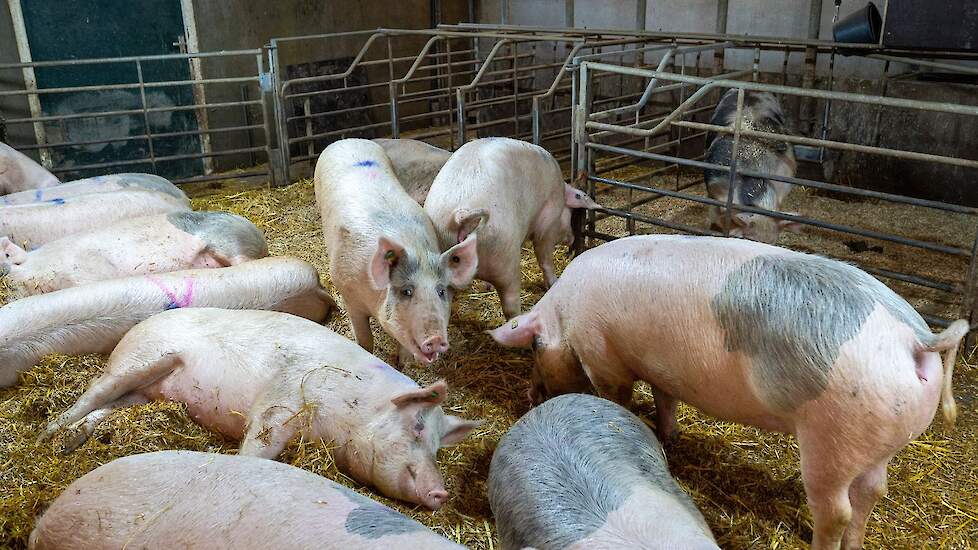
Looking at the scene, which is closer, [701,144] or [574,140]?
[574,140]

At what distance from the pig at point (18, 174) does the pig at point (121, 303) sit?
3325 millimetres

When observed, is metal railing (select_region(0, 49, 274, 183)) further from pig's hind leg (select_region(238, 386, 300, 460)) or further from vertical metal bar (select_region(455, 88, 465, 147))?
pig's hind leg (select_region(238, 386, 300, 460))

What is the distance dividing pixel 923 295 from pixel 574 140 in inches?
106

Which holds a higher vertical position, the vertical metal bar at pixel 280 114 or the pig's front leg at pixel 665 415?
the vertical metal bar at pixel 280 114

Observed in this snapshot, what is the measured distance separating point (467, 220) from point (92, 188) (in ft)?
11.7

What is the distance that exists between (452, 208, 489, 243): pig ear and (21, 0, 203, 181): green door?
497cm

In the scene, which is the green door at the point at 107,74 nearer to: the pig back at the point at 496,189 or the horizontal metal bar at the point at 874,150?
the pig back at the point at 496,189

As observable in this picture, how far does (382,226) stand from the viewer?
14.4 ft

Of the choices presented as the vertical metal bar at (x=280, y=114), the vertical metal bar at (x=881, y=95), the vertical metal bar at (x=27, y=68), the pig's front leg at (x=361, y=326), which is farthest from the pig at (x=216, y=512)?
the vertical metal bar at (x=881, y=95)

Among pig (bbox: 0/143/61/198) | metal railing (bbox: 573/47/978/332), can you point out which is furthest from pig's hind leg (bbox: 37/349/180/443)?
pig (bbox: 0/143/61/198)

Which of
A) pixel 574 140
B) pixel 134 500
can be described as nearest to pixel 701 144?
pixel 574 140

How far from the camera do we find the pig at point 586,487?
234 cm

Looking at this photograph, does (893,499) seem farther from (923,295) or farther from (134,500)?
(134,500)

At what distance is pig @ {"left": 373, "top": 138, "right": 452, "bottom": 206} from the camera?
21.8 feet
